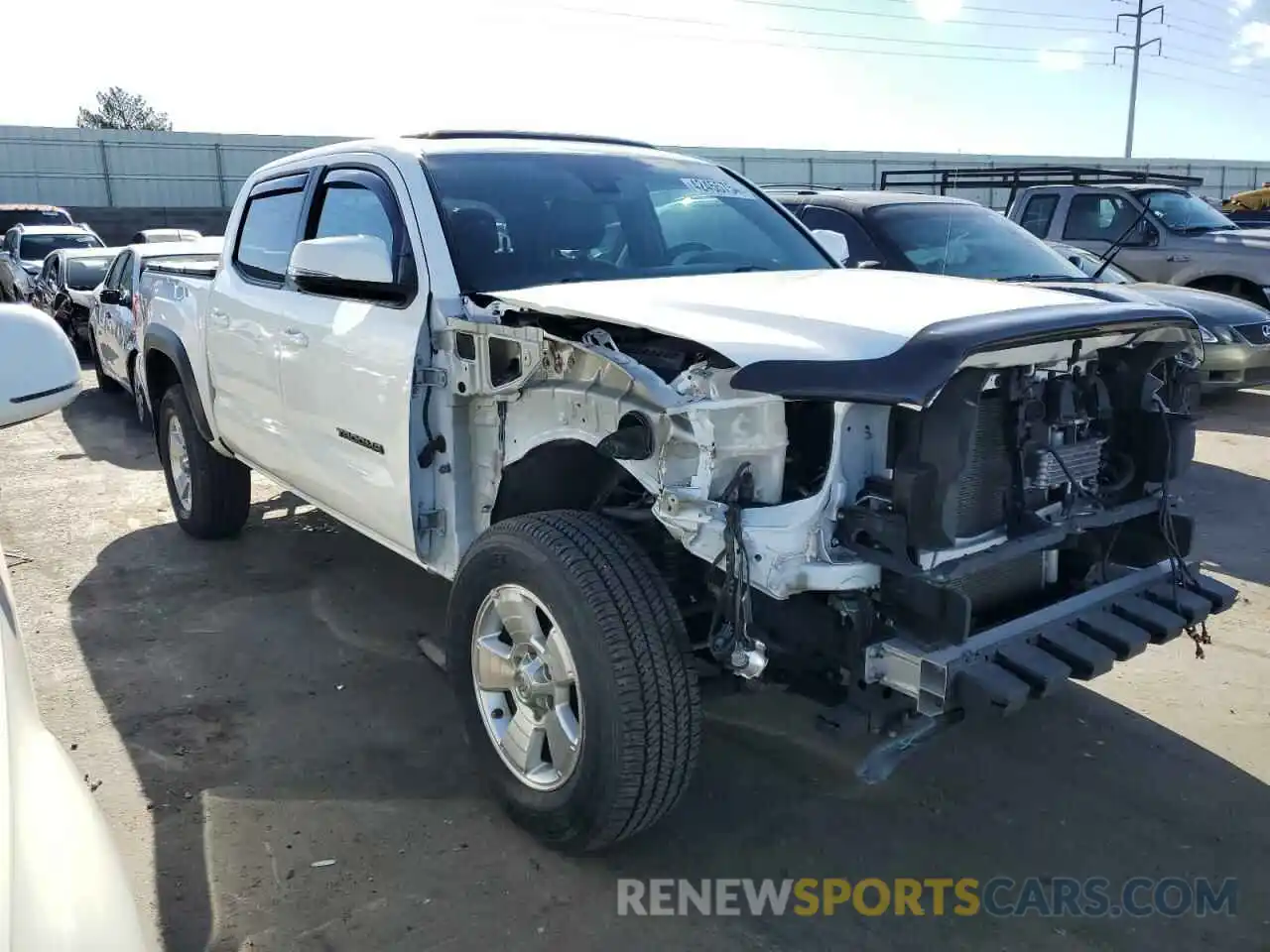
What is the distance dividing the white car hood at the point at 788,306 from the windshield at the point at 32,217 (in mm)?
22807

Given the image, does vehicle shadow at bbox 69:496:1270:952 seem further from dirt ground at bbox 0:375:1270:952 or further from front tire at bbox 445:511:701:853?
front tire at bbox 445:511:701:853

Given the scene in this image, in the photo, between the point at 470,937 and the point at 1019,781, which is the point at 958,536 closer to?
the point at 1019,781

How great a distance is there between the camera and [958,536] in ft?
9.04

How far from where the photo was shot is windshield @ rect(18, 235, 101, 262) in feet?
61.3

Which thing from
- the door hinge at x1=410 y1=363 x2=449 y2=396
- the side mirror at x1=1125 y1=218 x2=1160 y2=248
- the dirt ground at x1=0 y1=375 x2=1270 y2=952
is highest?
the side mirror at x1=1125 y1=218 x2=1160 y2=248

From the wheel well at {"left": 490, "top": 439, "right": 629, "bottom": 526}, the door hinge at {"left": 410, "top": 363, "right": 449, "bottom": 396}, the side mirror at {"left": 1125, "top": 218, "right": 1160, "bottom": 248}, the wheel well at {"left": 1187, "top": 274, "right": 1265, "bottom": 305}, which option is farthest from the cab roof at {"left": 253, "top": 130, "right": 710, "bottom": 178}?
the wheel well at {"left": 1187, "top": 274, "right": 1265, "bottom": 305}

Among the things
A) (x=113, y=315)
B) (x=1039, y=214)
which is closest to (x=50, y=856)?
(x=113, y=315)

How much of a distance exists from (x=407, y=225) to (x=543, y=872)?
7.12 feet

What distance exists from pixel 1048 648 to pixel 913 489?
25.4 inches

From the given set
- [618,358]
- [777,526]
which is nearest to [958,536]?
[777,526]

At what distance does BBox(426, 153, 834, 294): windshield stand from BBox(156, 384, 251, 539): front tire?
264cm

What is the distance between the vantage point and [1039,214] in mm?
10734

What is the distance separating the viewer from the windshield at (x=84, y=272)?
1420 cm

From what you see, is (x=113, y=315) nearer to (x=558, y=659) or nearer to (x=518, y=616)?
(x=518, y=616)
